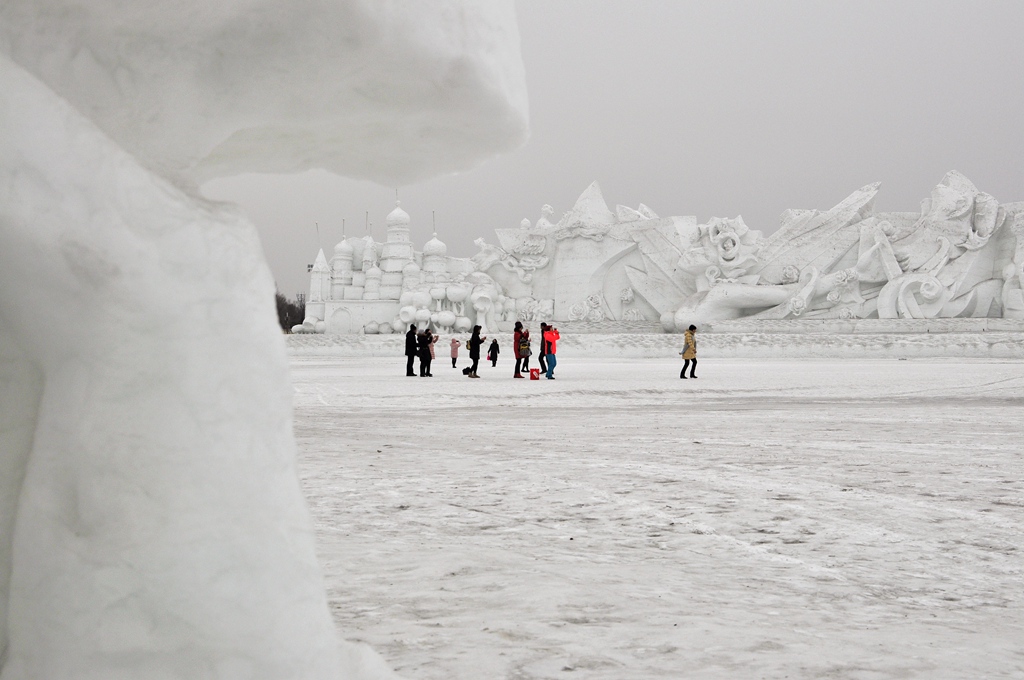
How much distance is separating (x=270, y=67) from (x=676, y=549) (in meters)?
1.56

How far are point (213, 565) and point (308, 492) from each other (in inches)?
82.6

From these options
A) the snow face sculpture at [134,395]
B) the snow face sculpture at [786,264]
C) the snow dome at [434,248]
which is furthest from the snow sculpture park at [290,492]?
the snow dome at [434,248]

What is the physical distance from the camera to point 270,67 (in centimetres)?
102

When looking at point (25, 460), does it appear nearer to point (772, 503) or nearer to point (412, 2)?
point (412, 2)

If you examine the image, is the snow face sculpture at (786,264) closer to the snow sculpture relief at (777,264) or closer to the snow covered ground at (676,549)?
the snow sculpture relief at (777,264)

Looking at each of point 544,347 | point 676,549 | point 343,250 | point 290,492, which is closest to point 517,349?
point 544,347

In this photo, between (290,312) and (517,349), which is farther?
(290,312)

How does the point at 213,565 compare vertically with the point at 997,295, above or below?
below

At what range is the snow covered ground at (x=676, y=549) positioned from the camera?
51.1 inches

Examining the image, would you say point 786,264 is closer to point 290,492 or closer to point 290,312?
point 290,492

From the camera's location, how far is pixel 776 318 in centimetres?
2184

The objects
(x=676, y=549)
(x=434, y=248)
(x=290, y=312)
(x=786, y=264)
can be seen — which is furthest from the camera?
(x=290, y=312)

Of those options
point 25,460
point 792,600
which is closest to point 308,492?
point 792,600

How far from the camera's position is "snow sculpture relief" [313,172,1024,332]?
2134cm
